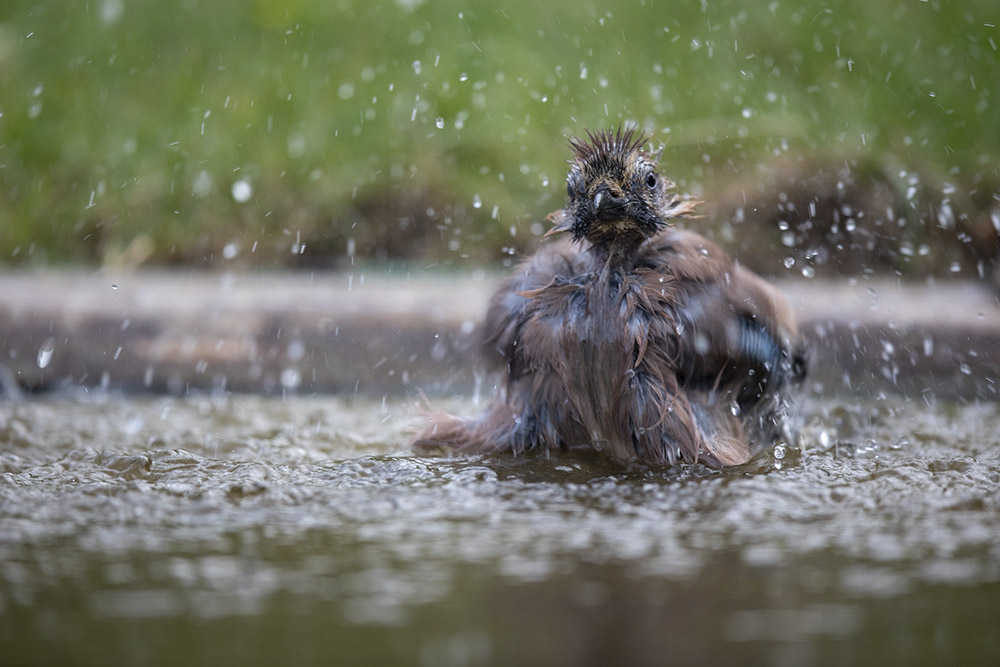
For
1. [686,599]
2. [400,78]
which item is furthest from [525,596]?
[400,78]

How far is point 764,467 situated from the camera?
338 cm

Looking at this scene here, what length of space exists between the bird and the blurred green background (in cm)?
245

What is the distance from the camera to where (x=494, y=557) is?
8.25ft

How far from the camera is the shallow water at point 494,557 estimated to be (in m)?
2.04

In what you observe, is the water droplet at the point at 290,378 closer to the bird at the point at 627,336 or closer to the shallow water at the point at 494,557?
the shallow water at the point at 494,557

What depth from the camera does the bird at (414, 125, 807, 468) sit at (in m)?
3.53

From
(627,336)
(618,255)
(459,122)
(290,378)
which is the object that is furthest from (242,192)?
(627,336)

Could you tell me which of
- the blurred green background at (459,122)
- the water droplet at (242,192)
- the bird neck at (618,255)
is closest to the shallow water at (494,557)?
the bird neck at (618,255)

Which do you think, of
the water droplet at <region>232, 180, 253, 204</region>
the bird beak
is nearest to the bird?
the bird beak

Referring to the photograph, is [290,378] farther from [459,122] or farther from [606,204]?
[459,122]

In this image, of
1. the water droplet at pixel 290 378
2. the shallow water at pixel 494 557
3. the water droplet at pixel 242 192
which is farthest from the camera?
the water droplet at pixel 242 192

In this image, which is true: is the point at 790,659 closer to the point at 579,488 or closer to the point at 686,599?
the point at 686,599

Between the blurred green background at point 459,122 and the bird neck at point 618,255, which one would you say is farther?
the blurred green background at point 459,122

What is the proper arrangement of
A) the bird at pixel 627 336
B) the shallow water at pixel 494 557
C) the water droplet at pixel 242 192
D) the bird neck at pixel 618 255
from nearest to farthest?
the shallow water at pixel 494 557
the bird at pixel 627 336
the bird neck at pixel 618 255
the water droplet at pixel 242 192
